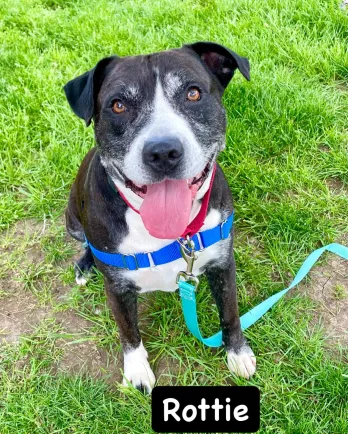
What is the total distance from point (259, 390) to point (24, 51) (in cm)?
395

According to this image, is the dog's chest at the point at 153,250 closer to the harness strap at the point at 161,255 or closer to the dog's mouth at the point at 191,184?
the harness strap at the point at 161,255

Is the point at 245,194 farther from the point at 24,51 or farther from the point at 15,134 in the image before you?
the point at 24,51

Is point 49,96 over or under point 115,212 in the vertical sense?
under

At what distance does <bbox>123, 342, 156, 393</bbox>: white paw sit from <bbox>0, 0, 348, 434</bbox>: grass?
3.4 inches

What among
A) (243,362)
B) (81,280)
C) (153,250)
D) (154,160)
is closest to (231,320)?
(243,362)

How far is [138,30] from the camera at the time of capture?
529cm

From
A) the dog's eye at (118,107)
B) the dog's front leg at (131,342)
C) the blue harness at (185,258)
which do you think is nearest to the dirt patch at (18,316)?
the dog's front leg at (131,342)

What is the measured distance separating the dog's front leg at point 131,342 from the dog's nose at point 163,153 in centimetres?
92

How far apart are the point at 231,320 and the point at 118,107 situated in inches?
53.8

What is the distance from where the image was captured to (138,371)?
120 inches

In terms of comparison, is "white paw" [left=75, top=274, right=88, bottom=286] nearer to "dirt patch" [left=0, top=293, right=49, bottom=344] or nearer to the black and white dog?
"dirt patch" [left=0, top=293, right=49, bottom=344]

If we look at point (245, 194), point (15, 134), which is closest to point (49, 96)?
point (15, 134)

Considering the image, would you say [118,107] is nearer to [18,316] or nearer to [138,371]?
[138,371]

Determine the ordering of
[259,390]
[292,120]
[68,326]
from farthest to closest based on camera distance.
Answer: [292,120] < [68,326] < [259,390]
